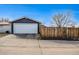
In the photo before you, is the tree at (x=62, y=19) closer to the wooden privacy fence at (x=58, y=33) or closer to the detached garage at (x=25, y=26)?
the wooden privacy fence at (x=58, y=33)

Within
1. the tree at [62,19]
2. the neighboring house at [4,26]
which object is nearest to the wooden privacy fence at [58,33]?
the tree at [62,19]

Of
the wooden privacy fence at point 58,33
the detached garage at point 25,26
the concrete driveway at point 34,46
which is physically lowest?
the concrete driveway at point 34,46

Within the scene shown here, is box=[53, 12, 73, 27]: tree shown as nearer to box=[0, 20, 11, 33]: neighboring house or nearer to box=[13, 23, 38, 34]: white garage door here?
box=[13, 23, 38, 34]: white garage door

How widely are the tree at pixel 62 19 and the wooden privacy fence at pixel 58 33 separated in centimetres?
9

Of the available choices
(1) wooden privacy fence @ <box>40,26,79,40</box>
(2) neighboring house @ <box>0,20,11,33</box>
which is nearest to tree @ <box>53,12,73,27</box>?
(1) wooden privacy fence @ <box>40,26,79,40</box>

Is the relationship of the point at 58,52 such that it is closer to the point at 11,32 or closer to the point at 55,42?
the point at 55,42

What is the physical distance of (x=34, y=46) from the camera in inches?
261

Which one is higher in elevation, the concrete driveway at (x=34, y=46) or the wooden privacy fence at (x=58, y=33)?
the wooden privacy fence at (x=58, y=33)

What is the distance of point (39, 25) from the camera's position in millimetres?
6688

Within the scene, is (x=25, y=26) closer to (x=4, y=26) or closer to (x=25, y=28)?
(x=25, y=28)

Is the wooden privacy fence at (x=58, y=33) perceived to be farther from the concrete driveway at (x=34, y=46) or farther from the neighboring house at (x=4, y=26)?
the neighboring house at (x=4, y=26)

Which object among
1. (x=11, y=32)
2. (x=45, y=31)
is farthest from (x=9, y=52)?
(x=45, y=31)

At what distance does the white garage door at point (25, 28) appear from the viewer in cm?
A: 666

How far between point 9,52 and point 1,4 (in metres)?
0.89
